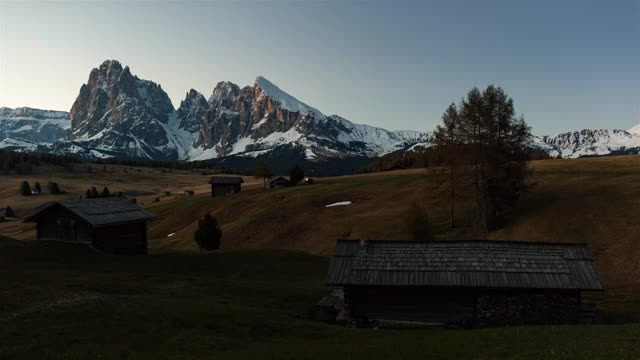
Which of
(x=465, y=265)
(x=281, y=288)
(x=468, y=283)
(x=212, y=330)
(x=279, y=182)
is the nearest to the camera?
(x=212, y=330)

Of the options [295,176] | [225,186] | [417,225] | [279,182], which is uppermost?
[295,176]

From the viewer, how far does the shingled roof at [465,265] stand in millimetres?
28875

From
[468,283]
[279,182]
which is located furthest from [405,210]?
[279,182]

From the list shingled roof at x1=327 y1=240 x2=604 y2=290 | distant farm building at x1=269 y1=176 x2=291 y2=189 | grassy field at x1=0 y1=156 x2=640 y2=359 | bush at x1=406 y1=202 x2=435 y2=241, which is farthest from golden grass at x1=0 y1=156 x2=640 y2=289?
shingled roof at x1=327 y1=240 x2=604 y2=290

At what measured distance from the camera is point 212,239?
64.2 meters

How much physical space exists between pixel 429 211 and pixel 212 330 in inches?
2064

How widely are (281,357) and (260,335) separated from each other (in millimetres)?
4682

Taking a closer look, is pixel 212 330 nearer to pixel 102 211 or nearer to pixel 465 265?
pixel 465 265

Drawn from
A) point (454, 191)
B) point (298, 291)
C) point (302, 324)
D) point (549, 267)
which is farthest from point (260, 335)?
A: point (454, 191)

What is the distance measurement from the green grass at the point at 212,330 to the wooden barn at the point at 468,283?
3.55 m

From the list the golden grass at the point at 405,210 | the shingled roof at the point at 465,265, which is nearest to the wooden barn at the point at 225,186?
the golden grass at the point at 405,210

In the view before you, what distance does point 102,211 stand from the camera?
2234 inches

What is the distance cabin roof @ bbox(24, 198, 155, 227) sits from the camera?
2132 inches

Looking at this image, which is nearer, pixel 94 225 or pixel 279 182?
pixel 94 225
